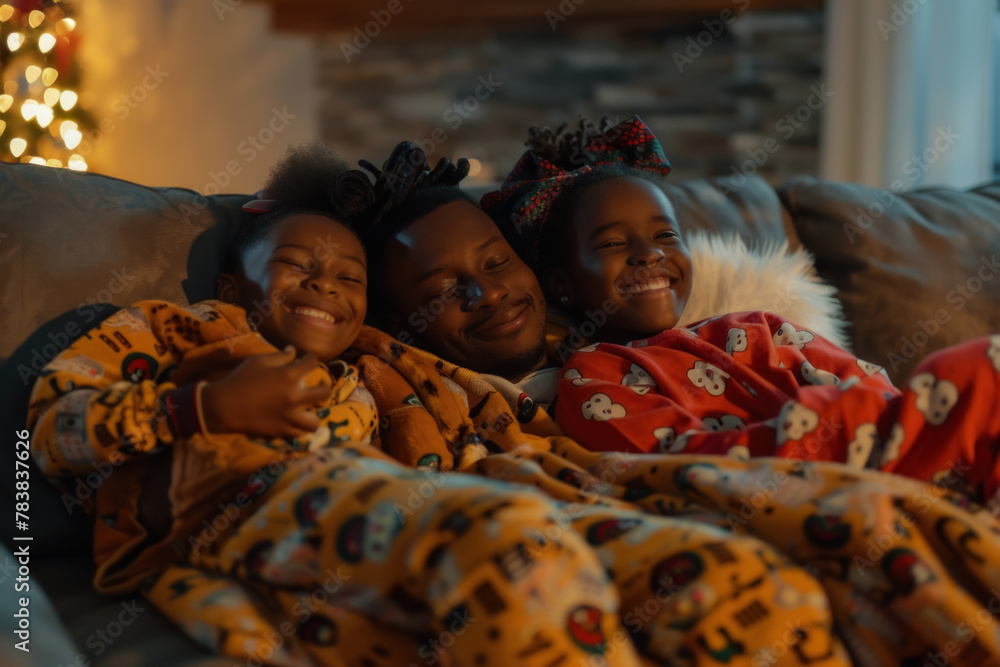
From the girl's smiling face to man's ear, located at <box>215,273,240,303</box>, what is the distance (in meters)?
0.57

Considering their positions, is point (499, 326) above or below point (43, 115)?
below

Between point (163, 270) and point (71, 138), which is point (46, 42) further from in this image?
point (163, 270)

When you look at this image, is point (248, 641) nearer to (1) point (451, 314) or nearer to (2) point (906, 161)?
(1) point (451, 314)

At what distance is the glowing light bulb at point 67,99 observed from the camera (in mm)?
3083

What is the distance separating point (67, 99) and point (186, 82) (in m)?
0.59

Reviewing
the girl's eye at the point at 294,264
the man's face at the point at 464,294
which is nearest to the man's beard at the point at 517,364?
the man's face at the point at 464,294

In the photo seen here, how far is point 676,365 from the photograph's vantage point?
4.25 ft

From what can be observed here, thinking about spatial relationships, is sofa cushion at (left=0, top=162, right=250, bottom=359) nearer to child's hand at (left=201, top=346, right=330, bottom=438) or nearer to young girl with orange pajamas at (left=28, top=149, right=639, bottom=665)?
young girl with orange pajamas at (left=28, top=149, right=639, bottom=665)

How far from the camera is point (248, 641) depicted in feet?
2.60

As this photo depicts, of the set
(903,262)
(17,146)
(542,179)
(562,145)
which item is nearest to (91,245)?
(542,179)

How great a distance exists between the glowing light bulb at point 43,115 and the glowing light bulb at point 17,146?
0.35 feet

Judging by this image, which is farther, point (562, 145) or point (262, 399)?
point (562, 145)

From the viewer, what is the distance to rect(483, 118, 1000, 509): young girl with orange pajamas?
0.92 m

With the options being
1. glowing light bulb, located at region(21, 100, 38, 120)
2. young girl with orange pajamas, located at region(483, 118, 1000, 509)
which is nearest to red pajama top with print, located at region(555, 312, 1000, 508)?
young girl with orange pajamas, located at region(483, 118, 1000, 509)
